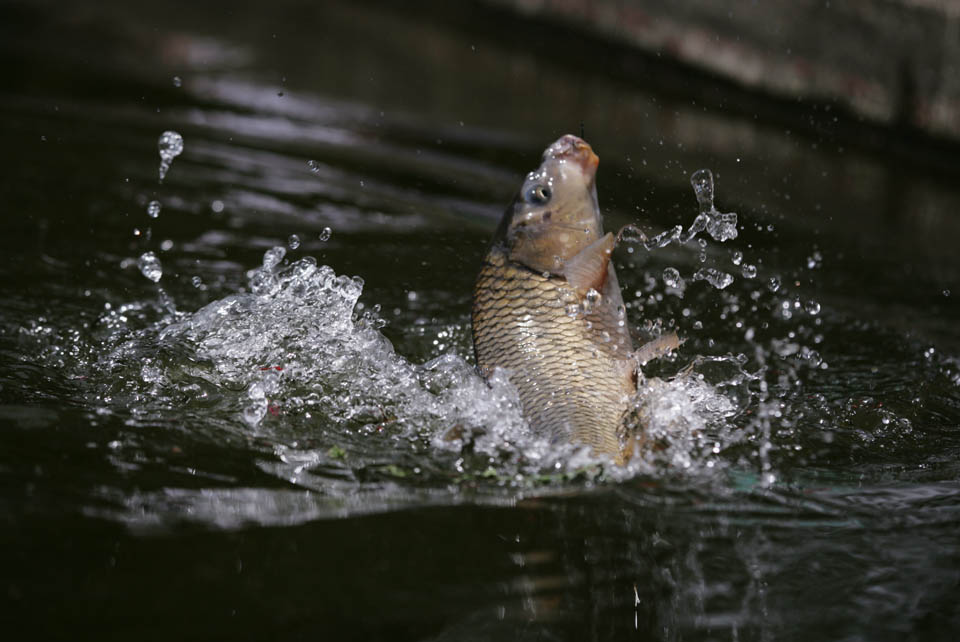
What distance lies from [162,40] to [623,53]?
4316 mm

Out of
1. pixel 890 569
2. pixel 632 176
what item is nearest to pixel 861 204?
pixel 632 176

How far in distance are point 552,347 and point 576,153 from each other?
0.54 m

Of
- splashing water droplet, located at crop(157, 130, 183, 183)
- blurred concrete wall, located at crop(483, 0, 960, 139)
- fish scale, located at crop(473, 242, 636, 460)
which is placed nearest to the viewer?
fish scale, located at crop(473, 242, 636, 460)

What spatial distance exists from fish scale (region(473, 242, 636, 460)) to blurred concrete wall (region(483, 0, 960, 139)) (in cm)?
615

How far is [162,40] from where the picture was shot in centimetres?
880

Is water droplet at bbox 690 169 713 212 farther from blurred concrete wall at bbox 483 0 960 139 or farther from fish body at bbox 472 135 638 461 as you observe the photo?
blurred concrete wall at bbox 483 0 960 139

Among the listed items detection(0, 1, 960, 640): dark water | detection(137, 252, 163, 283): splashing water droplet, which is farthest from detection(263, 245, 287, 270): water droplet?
detection(137, 252, 163, 283): splashing water droplet

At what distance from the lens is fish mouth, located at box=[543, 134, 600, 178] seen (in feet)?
9.05

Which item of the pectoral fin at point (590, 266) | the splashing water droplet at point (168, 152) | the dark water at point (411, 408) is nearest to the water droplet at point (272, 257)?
the dark water at point (411, 408)

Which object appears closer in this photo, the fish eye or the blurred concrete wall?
the fish eye

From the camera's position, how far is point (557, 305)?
8.89 feet

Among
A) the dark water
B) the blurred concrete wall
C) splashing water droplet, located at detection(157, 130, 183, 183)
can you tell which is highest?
the blurred concrete wall

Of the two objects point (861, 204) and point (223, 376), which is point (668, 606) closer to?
point (223, 376)

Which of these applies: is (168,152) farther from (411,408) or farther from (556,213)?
(556,213)
